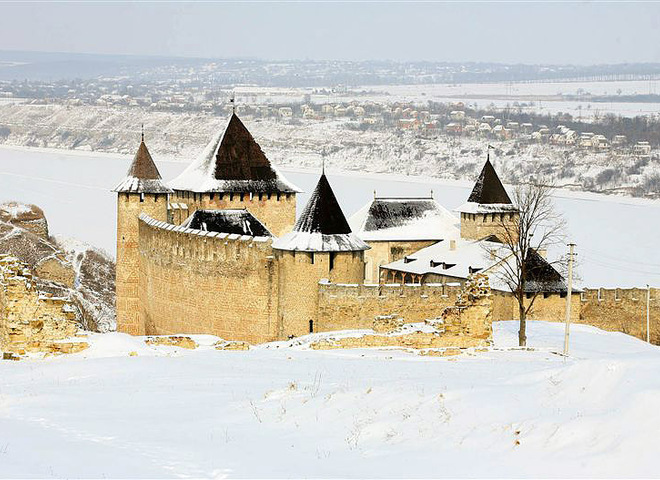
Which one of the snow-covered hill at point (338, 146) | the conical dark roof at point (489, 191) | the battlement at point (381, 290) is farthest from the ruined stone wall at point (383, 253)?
the snow-covered hill at point (338, 146)

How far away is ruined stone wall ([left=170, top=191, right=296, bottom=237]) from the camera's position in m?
30.6

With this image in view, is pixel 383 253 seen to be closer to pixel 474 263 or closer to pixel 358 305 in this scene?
pixel 474 263

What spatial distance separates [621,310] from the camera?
2927 cm

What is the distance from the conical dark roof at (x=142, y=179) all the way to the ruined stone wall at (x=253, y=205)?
0.73m

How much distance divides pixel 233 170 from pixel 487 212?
7593 mm

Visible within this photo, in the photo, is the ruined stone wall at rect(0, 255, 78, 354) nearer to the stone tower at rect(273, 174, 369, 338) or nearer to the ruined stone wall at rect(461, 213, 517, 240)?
the stone tower at rect(273, 174, 369, 338)

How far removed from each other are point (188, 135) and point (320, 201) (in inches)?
4085

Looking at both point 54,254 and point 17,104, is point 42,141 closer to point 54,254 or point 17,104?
point 17,104

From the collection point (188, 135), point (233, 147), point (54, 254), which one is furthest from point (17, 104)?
point (233, 147)

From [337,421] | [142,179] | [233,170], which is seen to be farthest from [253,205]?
[337,421]

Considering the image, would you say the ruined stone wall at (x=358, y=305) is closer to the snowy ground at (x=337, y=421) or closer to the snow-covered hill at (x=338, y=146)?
the snowy ground at (x=337, y=421)

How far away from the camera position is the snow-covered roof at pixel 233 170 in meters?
30.7

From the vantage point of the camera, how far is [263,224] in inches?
1195

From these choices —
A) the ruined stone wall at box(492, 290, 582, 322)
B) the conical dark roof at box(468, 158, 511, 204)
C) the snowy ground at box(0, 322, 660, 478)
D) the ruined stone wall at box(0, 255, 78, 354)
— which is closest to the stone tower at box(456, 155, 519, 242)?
the conical dark roof at box(468, 158, 511, 204)
